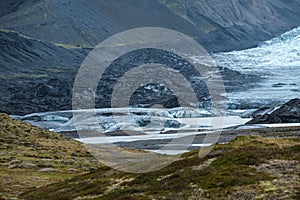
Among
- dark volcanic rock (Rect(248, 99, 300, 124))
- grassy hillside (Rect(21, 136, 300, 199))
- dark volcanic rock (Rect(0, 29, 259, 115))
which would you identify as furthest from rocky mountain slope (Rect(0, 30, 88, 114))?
grassy hillside (Rect(21, 136, 300, 199))

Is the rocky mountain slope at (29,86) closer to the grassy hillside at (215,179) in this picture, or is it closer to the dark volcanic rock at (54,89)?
the dark volcanic rock at (54,89)

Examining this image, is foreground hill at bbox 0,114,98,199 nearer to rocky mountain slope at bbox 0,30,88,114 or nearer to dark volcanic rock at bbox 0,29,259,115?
dark volcanic rock at bbox 0,29,259,115

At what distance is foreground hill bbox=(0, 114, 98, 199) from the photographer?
40.8 metres

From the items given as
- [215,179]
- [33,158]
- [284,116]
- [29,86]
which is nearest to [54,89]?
[29,86]

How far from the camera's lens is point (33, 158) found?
55.8 meters

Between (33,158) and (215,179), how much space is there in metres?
35.0

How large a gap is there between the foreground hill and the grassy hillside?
18.7 feet

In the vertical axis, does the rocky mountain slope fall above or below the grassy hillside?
above

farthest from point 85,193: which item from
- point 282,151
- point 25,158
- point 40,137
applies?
point 40,137

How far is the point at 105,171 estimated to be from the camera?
3325cm

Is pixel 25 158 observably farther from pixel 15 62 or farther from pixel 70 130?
pixel 15 62

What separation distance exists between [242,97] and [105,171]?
381ft

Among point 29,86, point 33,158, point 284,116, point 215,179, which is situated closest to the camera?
point 215,179

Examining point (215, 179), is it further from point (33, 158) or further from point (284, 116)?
point (284, 116)
